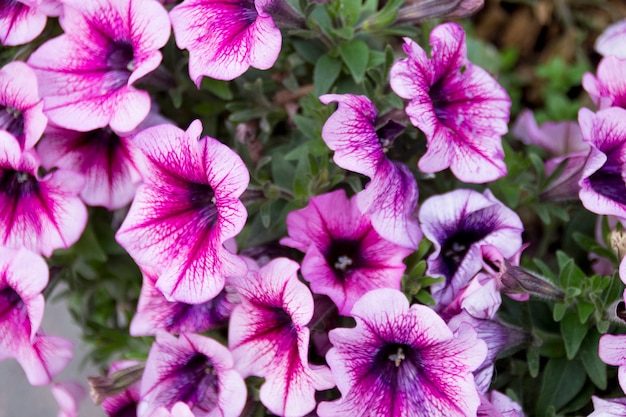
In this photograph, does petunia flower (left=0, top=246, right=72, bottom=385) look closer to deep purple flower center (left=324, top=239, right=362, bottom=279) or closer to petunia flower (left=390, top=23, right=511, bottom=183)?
deep purple flower center (left=324, top=239, right=362, bottom=279)

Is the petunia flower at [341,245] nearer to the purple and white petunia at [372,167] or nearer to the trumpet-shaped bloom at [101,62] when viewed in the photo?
the purple and white petunia at [372,167]

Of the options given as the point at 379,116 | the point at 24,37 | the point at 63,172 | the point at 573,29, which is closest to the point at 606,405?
the point at 379,116

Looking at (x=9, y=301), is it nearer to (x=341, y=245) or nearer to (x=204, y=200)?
(x=204, y=200)

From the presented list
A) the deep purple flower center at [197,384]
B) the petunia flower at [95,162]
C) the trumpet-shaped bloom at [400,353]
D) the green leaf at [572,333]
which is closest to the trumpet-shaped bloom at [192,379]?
the deep purple flower center at [197,384]

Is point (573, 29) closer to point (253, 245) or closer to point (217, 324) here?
point (253, 245)

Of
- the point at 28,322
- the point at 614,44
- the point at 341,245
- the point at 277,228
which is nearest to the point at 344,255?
the point at 341,245

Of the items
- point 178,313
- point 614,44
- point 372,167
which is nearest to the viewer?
point 372,167
